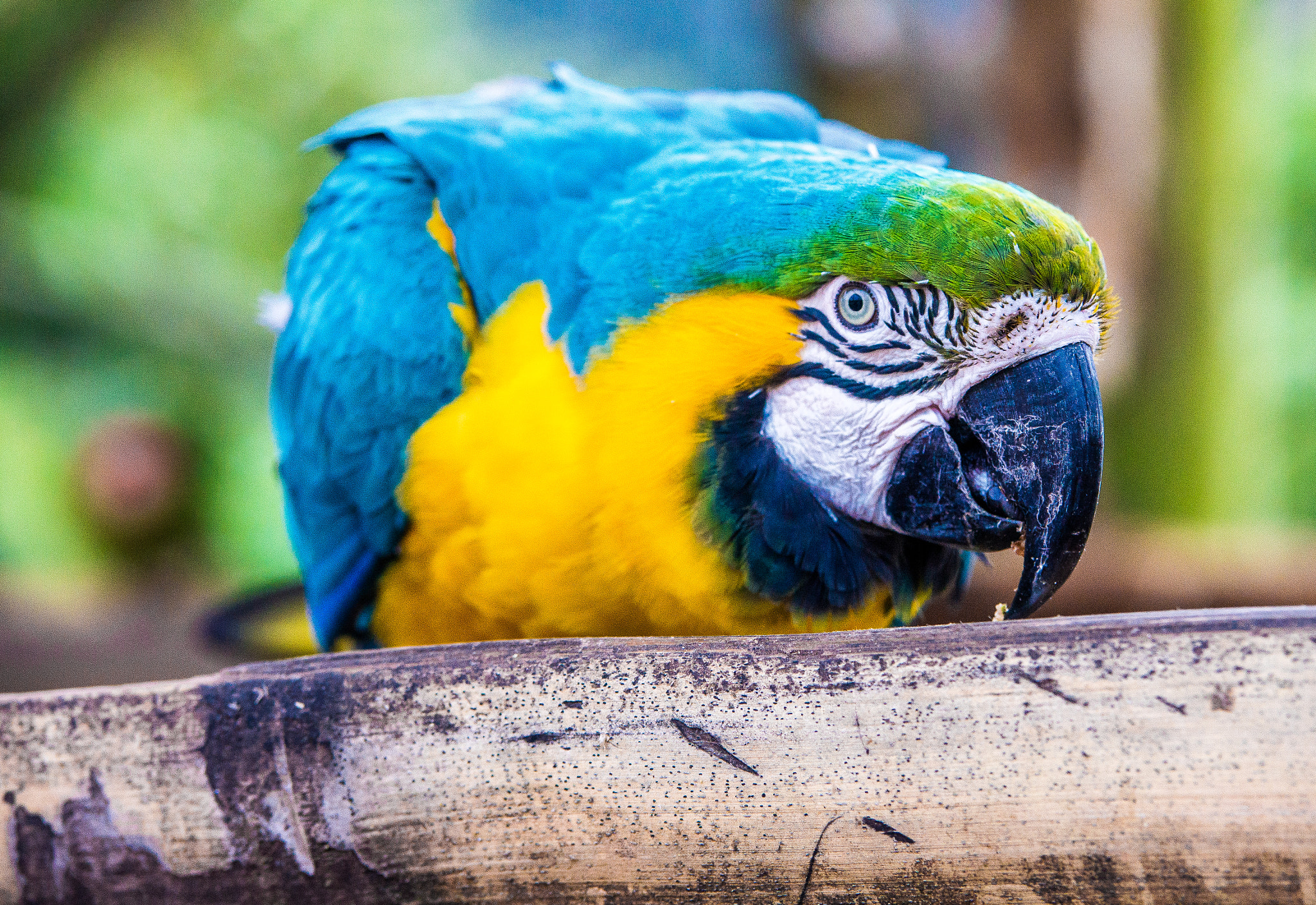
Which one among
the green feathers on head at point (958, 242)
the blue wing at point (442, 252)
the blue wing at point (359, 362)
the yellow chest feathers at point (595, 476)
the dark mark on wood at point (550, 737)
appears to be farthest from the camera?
the blue wing at point (359, 362)

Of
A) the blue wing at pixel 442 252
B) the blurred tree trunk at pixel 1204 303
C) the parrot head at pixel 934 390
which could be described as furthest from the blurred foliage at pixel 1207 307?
the parrot head at pixel 934 390

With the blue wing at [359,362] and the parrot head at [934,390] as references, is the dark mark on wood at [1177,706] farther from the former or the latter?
the blue wing at [359,362]

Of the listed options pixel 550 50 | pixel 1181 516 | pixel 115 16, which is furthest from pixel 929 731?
pixel 550 50

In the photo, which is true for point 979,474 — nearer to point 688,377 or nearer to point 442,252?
point 688,377

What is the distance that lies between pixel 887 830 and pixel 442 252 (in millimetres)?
1114

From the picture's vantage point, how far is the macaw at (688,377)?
47.2 inches

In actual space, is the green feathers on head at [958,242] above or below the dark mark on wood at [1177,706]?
above

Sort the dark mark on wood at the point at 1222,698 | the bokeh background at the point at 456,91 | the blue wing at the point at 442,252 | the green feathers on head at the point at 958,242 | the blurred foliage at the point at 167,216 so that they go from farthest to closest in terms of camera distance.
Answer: the blurred foliage at the point at 167,216, the bokeh background at the point at 456,91, the blue wing at the point at 442,252, the green feathers on head at the point at 958,242, the dark mark on wood at the point at 1222,698

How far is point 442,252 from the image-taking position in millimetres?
1652

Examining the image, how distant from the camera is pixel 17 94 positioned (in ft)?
16.1

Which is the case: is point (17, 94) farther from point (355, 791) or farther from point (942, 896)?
point (942, 896)

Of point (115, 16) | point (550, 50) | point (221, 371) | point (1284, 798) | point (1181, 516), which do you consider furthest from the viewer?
point (550, 50)

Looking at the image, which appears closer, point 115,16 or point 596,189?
point 596,189

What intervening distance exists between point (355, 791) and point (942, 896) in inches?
19.6
